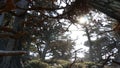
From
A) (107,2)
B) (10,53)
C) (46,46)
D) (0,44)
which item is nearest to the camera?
(10,53)

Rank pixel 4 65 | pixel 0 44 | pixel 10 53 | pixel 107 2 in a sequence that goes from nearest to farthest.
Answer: pixel 10 53 → pixel 107 2 → pixel 4 65 → pixel 0 44

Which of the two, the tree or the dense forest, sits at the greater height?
the dense forest

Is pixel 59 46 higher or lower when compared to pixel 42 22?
lower

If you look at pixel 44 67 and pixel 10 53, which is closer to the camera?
pixel 10 53

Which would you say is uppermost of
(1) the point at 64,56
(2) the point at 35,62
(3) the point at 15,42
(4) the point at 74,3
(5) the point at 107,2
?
(5) the point at 107,2

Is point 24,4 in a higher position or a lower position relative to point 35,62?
higher

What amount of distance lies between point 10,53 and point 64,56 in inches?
1229

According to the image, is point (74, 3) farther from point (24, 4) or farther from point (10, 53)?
point (10, 53)

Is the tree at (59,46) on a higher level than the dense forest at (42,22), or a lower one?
lower

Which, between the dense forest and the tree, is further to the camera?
the tree

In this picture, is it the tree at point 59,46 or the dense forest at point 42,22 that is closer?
the dense forest at point 42,22

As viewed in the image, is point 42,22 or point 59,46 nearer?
point 42,22

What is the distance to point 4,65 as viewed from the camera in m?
6.96

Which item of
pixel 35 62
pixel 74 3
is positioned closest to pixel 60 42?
pixel 35 62
